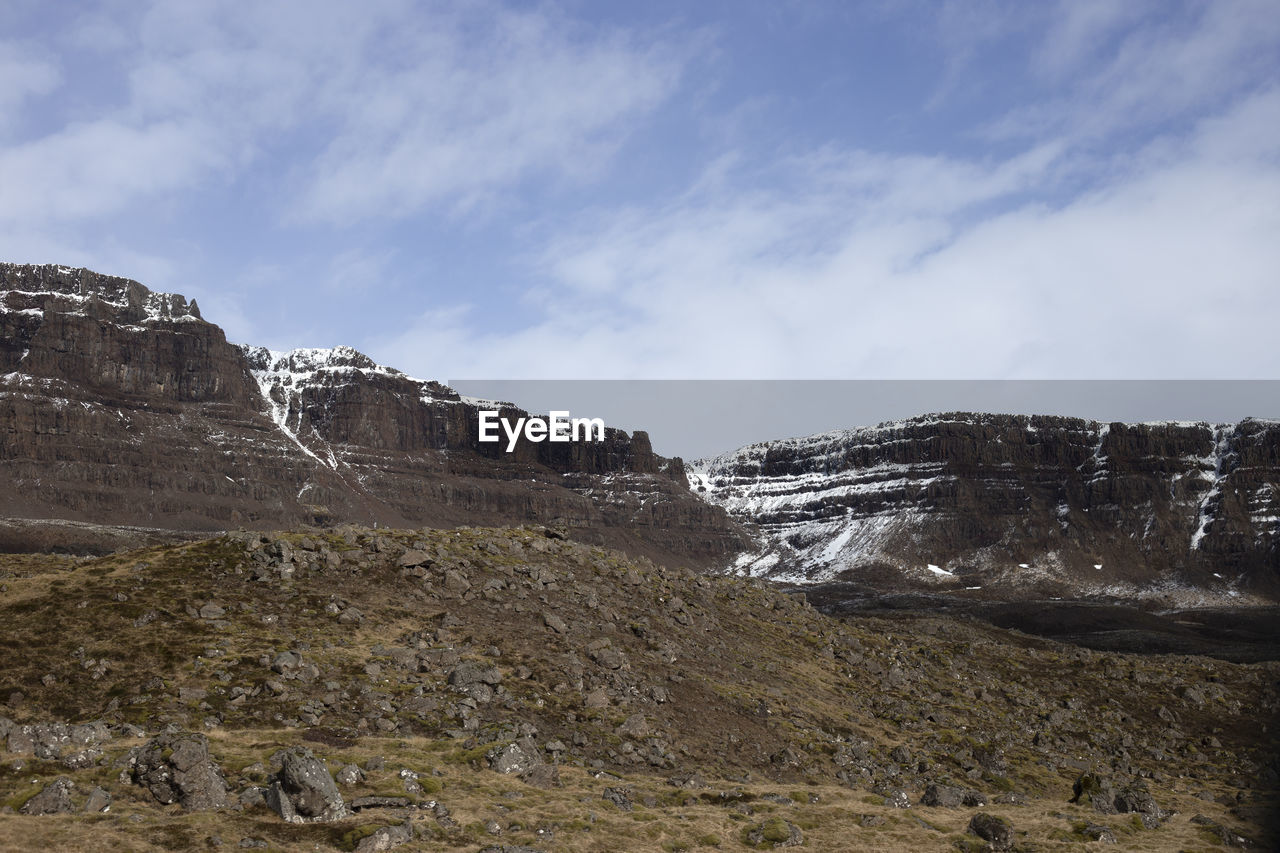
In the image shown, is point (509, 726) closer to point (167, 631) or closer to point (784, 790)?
point (784, 790)

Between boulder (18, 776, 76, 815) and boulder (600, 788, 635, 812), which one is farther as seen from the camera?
boulder (600, 788, 635, 812)

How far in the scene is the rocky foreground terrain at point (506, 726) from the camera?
3219 cm

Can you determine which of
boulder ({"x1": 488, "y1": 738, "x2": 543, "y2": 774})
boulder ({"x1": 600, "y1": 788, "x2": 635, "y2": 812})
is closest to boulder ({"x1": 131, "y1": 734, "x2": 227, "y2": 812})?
boulder ({"x1": 488, "y1": 738, "x2": 543, "y2": 774})

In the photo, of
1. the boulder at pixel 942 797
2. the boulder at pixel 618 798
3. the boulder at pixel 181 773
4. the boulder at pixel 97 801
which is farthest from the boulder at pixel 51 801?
Result: the boulder at pixel 942 797

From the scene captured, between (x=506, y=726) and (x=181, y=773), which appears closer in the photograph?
(x=181, y=773)

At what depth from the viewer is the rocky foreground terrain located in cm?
3219

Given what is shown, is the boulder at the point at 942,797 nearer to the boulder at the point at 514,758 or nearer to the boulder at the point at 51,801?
the boulder at the point at 514,758

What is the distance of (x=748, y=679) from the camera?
55.8m

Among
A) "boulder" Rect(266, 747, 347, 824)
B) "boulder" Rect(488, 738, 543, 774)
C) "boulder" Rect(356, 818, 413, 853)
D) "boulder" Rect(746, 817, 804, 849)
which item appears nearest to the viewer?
"boulder" Rect(356, 818, 413, 853)

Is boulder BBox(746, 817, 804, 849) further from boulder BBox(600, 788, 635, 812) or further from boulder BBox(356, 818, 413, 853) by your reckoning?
boulder BBox(356, 818, 413, 853)

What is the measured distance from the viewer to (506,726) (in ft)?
134

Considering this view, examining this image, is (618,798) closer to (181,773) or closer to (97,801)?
(181,773)

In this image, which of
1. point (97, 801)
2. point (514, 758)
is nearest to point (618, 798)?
point (514, 758)

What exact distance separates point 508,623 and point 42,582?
73.3ft
